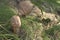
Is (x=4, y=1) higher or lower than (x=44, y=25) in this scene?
higher

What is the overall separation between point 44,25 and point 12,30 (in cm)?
48

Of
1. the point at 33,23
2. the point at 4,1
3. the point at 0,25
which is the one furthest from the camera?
the point at 4,1

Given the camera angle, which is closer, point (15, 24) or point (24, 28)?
point (15, 24)

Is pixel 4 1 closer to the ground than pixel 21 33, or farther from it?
farther from it

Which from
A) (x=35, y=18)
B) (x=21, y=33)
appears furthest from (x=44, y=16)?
(x=21, y=33)

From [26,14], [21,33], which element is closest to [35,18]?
[26,14]

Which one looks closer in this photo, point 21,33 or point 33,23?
point 21,33

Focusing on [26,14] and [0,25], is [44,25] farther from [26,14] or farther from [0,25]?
[0,25]

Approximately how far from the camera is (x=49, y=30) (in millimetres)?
2869

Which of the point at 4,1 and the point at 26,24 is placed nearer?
the point at 26,24

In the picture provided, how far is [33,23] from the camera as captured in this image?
2830 millimetres

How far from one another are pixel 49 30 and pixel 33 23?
0.21 meters

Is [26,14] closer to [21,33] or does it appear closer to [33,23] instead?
[33,23]

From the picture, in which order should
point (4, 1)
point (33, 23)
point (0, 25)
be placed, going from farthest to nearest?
point (4, 1)
point (33, 23)
point (0, 25)
